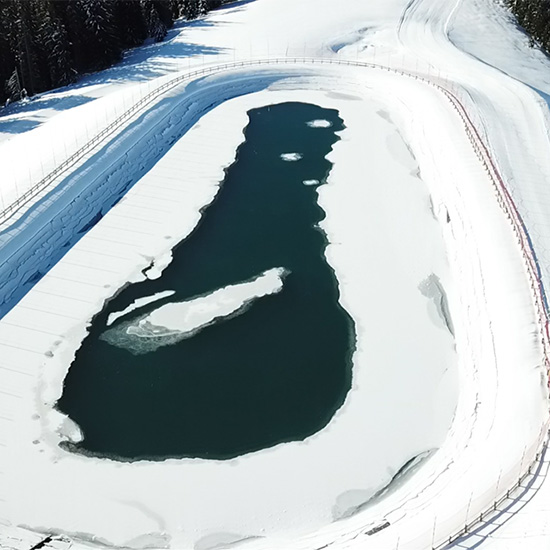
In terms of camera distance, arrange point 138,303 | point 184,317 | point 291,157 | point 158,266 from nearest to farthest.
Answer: point 184,317 < point 138,303 < point 158,266 < point 291,157

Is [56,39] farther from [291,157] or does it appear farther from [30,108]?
[291,157]

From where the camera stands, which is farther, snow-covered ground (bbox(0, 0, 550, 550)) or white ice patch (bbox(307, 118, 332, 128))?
white ice patch (bbox(307, 118, 332, 128))

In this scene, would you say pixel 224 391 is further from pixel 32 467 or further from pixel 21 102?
pixel 21 102

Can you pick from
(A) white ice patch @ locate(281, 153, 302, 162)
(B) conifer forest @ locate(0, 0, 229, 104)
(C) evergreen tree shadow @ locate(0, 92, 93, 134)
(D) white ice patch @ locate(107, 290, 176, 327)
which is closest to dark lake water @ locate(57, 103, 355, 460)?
(D) white ice patch @ locate(107, 290, 176, 327)

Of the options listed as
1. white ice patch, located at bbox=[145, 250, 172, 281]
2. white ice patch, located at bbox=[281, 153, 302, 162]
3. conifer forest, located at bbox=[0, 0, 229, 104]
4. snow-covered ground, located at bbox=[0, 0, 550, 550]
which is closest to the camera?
snow-covered ground, located at bbox=[0, 0, 550, 550]

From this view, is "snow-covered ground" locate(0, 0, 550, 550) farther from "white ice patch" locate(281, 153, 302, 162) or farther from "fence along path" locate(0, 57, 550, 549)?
"white ice patch" locate(281, 153, 302, 162)

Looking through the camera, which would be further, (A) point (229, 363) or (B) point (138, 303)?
(B) point (138, 303)

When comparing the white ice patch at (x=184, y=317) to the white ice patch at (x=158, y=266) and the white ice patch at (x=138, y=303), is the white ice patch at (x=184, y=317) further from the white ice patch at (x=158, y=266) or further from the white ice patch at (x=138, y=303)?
the white ice patch at (x=158, y=266)

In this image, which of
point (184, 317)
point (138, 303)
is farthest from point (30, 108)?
point (184, 317)
